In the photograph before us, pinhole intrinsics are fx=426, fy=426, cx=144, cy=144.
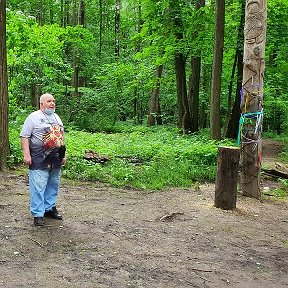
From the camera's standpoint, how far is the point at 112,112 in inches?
1045

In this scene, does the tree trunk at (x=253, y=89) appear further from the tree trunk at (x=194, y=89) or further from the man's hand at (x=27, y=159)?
the tree trunk at (x=194, y=89)

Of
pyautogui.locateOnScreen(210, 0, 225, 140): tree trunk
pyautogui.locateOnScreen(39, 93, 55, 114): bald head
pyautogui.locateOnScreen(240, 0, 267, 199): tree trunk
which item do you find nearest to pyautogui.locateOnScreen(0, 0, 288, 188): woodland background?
pyautogui.locateOnScreen(210, 0, 225, 140): tree trunk

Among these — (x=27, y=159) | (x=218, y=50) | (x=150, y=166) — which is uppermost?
(x=218, y=50)

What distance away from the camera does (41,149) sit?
6176mm

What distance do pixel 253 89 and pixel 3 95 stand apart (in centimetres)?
561

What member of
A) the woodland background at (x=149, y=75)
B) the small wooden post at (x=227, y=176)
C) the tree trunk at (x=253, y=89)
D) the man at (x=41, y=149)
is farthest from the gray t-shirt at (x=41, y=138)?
the tree trunk at (x=253, y=89)

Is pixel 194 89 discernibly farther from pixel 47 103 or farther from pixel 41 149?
pixel 41 149

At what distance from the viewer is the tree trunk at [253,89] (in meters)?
8.69

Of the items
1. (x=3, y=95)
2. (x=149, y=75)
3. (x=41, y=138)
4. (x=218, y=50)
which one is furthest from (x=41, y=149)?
(x=149, y=75)

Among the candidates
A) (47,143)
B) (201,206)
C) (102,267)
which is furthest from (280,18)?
(102,267)

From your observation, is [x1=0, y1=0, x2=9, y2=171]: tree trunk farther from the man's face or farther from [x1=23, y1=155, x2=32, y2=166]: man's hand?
[x1=23, y1=155, x2=32, y2=166]: man's hand

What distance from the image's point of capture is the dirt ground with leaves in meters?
4.69

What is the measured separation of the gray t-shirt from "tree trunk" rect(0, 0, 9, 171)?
4.04m

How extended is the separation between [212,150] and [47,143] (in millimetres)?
6767
